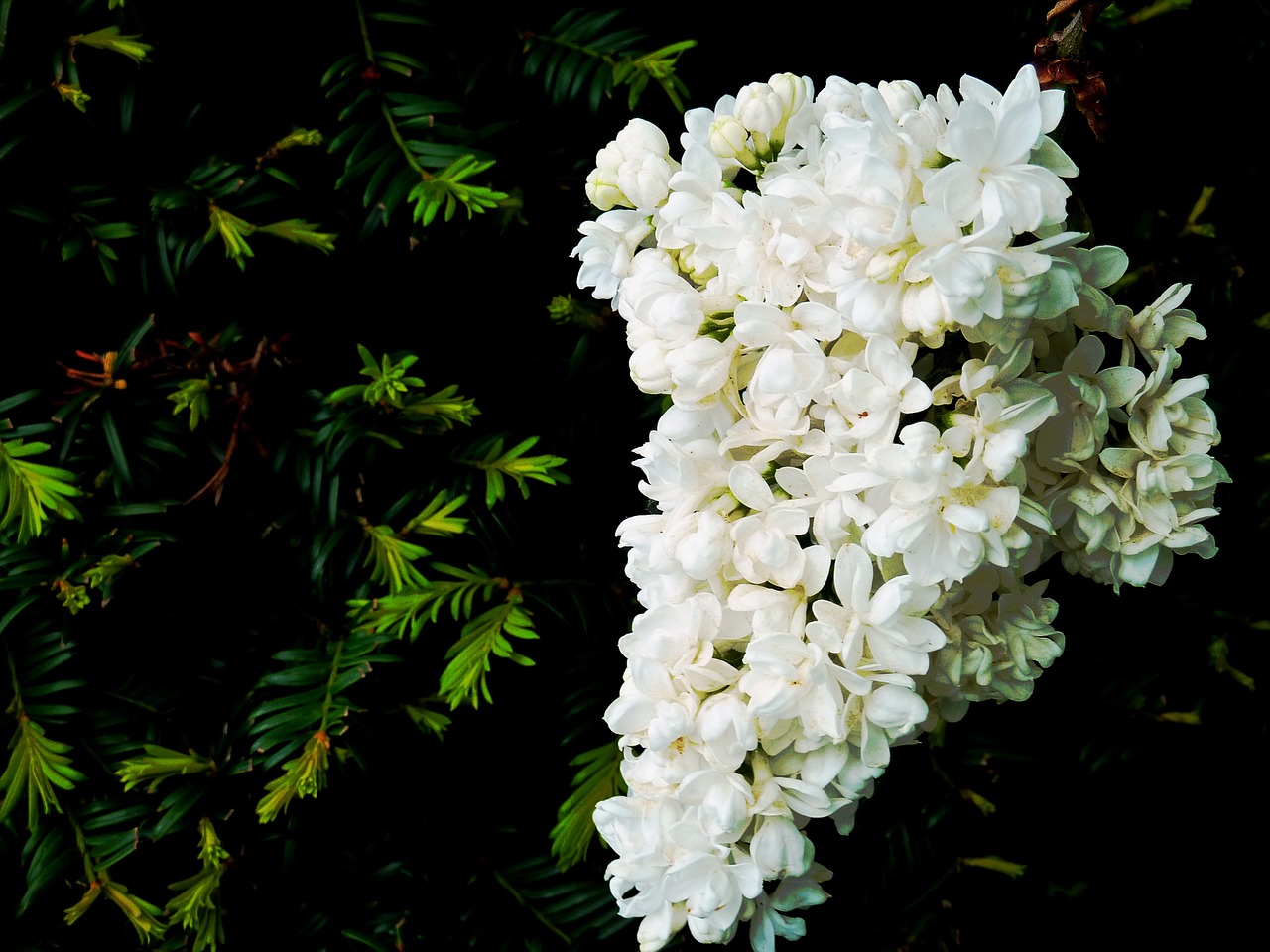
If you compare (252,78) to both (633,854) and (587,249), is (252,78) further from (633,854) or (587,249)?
(633,854)

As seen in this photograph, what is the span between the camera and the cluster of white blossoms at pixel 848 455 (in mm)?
402

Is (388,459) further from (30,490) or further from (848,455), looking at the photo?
(848,455)

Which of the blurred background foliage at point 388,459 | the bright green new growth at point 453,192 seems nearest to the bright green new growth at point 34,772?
the blurred background foliage at point 388,459

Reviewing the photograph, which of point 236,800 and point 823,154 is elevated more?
point 823,154

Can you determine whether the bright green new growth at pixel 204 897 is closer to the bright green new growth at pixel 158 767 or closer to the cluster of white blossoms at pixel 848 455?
the bright green new growth at pixel 158 767

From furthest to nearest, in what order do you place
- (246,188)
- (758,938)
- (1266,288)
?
1. (1266,288)
2. (246,188)
3. (758,938)

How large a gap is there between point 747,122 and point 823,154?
2.4 inches

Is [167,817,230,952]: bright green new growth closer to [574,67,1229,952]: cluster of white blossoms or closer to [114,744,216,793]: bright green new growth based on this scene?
[114,744,216,793]: bright green new growth

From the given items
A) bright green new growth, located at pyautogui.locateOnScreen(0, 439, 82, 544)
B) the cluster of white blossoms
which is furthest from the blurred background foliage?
the cluster of white blossoms

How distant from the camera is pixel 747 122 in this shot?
0.49 m

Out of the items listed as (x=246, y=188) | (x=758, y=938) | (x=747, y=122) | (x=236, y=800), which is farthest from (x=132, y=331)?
(x=758, y=938)

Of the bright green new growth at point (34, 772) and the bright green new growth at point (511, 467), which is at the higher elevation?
the bright green new growth at point (511, 467)

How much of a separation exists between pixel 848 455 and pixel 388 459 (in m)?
0.40

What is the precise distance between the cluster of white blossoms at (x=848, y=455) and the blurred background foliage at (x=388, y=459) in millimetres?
194
